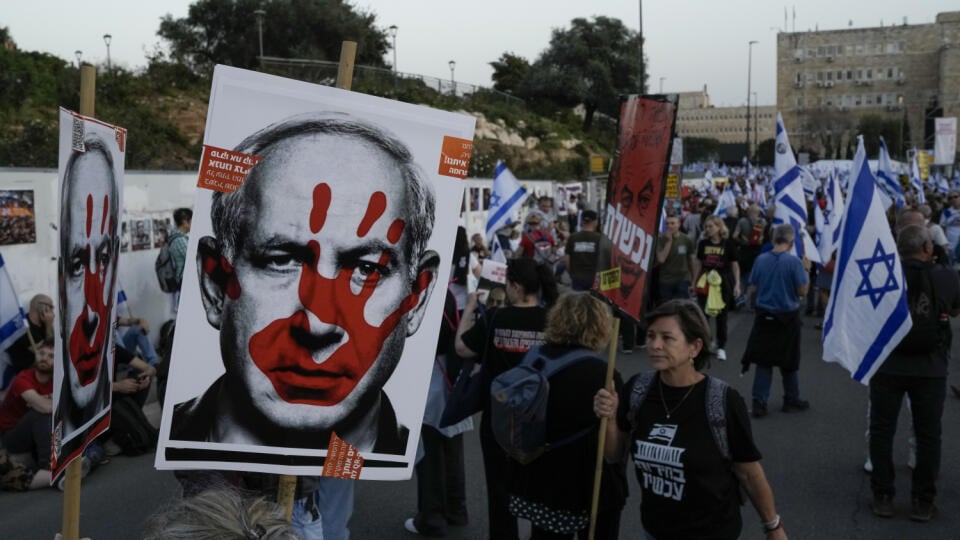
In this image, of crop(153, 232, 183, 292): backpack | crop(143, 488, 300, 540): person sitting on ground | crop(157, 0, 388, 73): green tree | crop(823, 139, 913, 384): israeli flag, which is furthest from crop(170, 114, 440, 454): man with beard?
crop(157, 0, 388, 73): green tree

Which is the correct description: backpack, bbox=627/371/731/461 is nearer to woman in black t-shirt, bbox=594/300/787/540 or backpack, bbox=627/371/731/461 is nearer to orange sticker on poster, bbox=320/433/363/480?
woman in black t-shirt, bbox=594/300/787/540

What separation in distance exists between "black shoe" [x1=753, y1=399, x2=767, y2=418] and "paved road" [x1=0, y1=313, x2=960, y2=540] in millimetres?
72

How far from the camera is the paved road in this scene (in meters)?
5.72

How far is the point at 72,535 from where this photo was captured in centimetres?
265

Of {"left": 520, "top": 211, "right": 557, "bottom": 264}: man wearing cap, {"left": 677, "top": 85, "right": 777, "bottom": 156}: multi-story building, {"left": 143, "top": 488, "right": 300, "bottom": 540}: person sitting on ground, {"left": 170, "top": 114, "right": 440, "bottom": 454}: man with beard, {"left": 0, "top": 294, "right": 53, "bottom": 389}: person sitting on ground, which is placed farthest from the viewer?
{"left": 677, "top": 85, "right": 777, "bottom": 156}: multi-story building

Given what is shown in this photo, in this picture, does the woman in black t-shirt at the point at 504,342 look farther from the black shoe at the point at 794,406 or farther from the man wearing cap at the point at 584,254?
the man wearing cap at the point at 584,254

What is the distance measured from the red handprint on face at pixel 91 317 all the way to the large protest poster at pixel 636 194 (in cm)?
199

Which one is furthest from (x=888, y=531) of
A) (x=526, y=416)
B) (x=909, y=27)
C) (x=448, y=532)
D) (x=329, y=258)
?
(x=909, y=27)

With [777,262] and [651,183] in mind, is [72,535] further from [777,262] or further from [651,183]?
[777,262]

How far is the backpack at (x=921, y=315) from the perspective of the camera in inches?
217

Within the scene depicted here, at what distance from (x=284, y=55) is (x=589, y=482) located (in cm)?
3930

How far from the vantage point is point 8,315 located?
6.48m

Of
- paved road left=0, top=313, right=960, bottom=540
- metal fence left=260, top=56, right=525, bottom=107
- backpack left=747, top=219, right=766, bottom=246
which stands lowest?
paved road left=0, top=313, right=960, bottom=540

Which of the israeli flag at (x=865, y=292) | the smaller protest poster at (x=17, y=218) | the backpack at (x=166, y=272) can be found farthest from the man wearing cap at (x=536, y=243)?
the israeli flag at (x=865, y=292)
